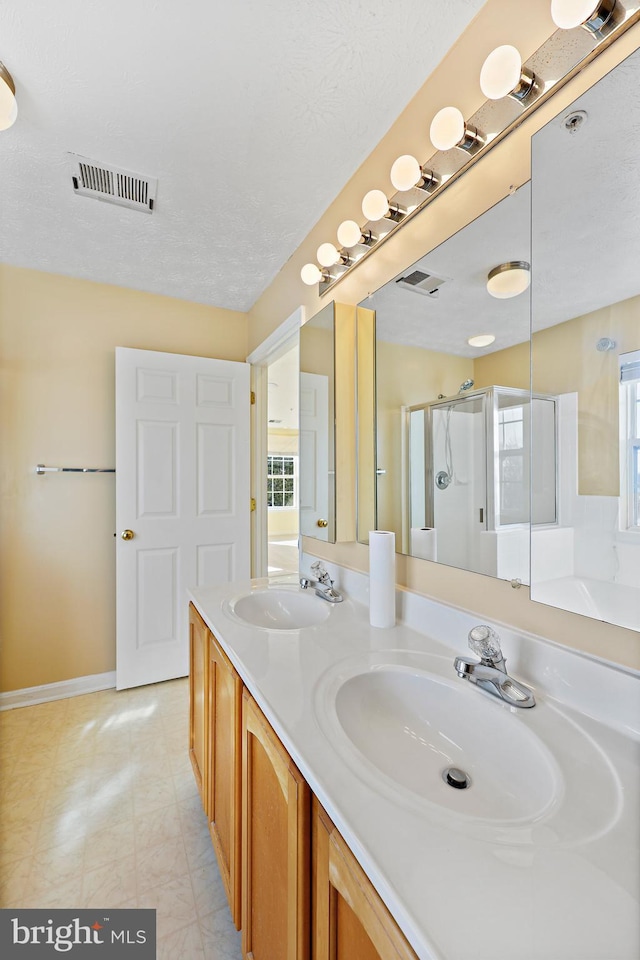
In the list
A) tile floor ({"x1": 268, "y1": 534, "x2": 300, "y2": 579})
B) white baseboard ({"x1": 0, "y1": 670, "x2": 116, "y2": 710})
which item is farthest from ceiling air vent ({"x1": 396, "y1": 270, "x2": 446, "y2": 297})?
tile floor ({"x1": 268, "y1": 534, "x2": 300, "y2": 579})

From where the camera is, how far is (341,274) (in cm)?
155

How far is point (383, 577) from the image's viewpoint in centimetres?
120

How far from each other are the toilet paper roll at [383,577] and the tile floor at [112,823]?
943 millimetres

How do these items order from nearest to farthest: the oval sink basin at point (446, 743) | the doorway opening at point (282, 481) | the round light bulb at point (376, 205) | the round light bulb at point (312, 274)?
the oval sink basin at point (446, 743)
the round light bulb at point (376, 205)
the round light bulb at point (312, 274)
the doorway opening at point (282, 481)

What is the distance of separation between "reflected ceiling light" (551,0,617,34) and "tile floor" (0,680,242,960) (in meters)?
2.17

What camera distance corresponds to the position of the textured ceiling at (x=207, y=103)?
3.38 ft

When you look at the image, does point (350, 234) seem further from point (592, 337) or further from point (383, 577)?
point (383, 577)

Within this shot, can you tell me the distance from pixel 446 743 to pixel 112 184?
2.10 m

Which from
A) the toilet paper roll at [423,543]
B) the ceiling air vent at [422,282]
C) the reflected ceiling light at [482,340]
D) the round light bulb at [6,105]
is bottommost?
the toilet paper roll at [423,543]

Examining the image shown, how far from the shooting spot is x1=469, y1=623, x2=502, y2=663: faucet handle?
2.79ft

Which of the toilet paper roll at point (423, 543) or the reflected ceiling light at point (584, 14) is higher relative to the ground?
the reflected ceiling light at point (584, 14)

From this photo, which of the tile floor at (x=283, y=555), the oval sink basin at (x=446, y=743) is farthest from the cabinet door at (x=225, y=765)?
the tile floor at (x=283, y=555)

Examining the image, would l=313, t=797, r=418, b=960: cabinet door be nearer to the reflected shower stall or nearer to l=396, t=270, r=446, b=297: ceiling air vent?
the reflected shower stall

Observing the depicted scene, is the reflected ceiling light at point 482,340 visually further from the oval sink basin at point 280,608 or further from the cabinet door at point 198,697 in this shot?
the cabinet door at point 198,697
